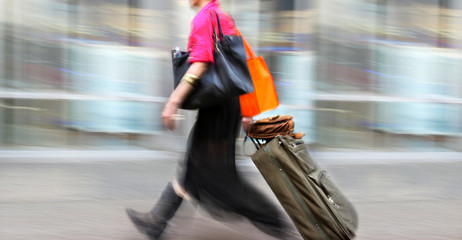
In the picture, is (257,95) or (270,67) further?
(270,67)

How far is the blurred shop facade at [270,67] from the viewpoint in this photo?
22.4ft

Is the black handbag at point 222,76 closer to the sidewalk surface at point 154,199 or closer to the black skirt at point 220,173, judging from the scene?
the black skirt at point 220,173

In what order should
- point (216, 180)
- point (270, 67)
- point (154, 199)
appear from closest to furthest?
1. point (216, 180)
2. point (154, 199)
3. point (270, 67)

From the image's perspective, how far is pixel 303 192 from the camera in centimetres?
302

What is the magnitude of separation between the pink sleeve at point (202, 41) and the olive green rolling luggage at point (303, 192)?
1.98ft

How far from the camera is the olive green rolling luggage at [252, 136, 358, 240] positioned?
301cm

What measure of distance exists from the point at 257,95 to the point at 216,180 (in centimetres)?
56


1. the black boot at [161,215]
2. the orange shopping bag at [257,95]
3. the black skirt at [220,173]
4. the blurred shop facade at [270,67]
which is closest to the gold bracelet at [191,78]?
the black skirt at [220,173]

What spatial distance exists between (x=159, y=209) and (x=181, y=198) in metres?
0.15

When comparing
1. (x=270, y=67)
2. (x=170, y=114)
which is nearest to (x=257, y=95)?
(x=170, y=114)

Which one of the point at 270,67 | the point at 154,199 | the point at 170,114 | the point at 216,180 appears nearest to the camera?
the point at 170,114

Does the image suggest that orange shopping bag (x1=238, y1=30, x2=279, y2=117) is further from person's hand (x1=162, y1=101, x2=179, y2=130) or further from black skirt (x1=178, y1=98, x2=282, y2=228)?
person's hand (x1=162, y1=101, x2=179, y2=130)

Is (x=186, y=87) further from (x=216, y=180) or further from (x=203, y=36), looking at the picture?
(x=216, y=180)

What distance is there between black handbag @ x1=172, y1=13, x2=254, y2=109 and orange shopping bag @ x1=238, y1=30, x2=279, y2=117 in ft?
0.65
